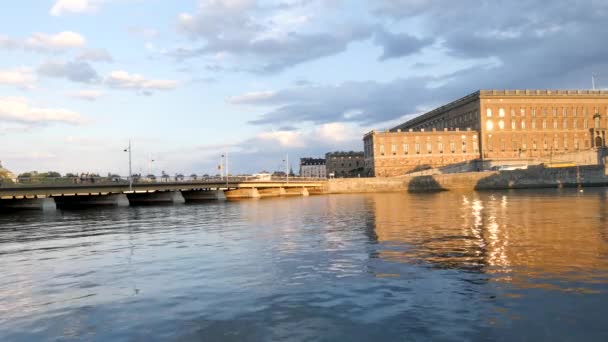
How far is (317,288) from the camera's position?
15.7m

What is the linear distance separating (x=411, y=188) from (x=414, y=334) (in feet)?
370

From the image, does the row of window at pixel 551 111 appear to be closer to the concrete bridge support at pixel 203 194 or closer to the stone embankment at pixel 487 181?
the stone embankment at pixel 487 181

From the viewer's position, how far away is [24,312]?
1394 centimetres

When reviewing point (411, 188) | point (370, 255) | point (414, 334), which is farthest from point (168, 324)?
point (411, 188)

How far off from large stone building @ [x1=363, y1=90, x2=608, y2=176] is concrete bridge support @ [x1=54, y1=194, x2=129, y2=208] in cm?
9701

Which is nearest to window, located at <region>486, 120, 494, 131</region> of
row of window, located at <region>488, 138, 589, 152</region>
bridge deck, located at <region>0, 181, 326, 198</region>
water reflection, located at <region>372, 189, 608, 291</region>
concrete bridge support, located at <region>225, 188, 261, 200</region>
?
row of window, located at <region>488, 138, 589, 152</region>

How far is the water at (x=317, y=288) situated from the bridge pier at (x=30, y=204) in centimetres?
4714

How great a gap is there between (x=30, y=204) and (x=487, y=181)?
96.5m

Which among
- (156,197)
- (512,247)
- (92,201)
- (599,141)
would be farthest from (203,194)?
(599,141)

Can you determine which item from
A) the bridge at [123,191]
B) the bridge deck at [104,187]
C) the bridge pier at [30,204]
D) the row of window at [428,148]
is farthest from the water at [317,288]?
the row of window at [428,148]

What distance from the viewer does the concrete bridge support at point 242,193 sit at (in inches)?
4208

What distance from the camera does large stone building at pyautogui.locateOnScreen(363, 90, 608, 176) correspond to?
15962cm

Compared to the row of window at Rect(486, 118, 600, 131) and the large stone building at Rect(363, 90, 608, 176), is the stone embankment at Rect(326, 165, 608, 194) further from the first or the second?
the row of window at Rect(486, 118, 600, 131)

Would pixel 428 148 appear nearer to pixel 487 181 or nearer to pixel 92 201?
pixel 487 181
